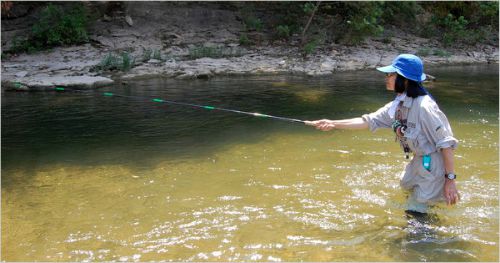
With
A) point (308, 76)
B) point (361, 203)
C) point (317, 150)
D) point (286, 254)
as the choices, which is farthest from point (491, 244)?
point (308, 76)

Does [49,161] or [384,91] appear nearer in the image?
[49,161]

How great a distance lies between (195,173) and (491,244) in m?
3.05

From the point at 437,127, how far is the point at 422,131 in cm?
14

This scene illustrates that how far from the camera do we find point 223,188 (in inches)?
201

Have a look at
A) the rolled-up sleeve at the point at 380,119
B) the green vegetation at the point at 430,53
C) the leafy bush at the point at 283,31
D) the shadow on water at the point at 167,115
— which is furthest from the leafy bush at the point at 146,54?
the rolled-up sleeve at the point at 380,119

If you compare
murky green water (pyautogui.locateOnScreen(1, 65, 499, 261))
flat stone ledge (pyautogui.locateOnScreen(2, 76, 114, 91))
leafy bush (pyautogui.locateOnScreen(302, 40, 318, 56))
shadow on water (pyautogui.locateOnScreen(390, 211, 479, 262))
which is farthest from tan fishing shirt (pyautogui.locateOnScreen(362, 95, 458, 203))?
leafy bush (pyautogui.locateOnScreen(302, 40, 318, 56))

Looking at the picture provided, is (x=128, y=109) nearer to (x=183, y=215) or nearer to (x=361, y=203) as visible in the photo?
(x=183, y=215)

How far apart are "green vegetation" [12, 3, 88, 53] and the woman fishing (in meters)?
13.0

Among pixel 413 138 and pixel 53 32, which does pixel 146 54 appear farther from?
pixel 413 138

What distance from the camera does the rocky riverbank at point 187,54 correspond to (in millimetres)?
12773

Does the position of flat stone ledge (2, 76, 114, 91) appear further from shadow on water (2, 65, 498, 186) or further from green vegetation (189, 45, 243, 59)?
green vegetation (189, 45, 243, 59)

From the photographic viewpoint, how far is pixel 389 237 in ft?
12.9

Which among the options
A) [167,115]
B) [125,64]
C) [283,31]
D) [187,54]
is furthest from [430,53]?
[167,115]

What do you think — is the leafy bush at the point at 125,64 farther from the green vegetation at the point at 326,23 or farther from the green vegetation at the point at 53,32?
the green vegetation at the point at 53,32
